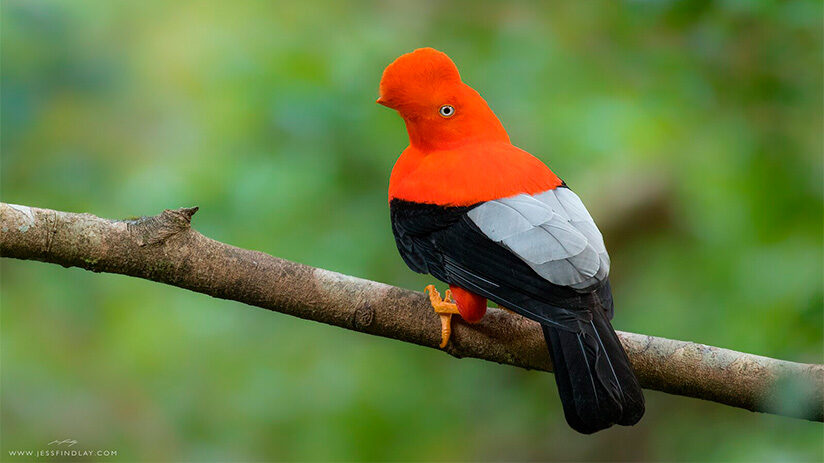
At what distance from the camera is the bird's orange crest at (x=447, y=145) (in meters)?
2.48

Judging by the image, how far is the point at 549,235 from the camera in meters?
2.24

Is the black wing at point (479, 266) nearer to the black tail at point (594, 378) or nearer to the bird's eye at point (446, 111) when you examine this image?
the black tail at point (594, 378)

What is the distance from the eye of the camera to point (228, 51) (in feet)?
12.9

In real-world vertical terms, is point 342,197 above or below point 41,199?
below

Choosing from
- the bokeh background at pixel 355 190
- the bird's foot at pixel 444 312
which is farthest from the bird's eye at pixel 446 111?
the bokeh background at pixel 355 190

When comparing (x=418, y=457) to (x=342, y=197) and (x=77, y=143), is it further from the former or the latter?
(x=77, y=143)

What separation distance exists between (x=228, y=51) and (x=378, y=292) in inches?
83.1

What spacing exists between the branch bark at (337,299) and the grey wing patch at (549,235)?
1.06 feet

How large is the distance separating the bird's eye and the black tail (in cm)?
88

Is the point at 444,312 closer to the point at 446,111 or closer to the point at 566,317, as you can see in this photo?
the point at 566,317

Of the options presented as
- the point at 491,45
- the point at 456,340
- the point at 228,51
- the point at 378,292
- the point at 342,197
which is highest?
the point at 228,51

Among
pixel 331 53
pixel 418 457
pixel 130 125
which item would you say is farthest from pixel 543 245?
pixel 130 125
